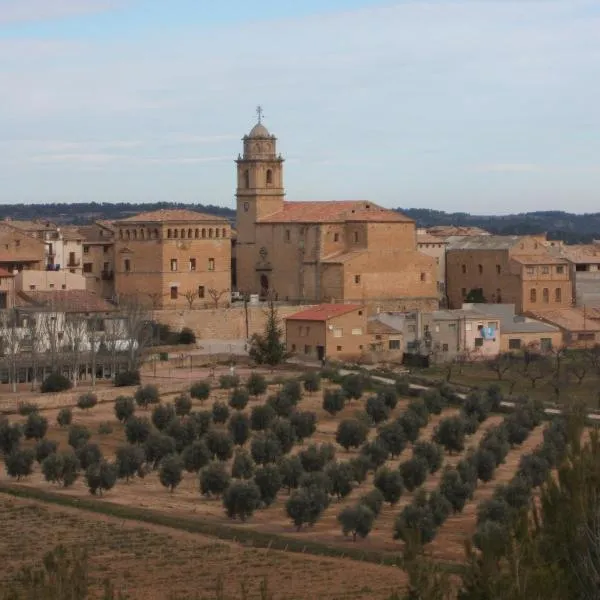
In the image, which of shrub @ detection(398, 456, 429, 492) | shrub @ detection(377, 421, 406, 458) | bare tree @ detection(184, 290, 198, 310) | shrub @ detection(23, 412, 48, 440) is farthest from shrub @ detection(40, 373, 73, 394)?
shrub @ detection(398, 456, 429, 492)

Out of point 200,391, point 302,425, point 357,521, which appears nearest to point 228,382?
point 200,391

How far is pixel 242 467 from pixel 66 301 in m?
20.6

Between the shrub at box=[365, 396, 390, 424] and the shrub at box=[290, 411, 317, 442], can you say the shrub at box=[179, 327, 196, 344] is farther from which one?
the shrub at box=[290, 411, 317, 442]

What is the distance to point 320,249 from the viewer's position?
60375 mm

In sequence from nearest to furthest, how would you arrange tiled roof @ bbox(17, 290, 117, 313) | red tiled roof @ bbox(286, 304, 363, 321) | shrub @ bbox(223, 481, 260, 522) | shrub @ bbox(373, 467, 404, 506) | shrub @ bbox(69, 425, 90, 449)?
shrub @ bbox(223, 481, 260, 522) < shrub @ bbox(373, 467, 404, 506) < shrub @ bbox(69, 425, 90, 449) < red tiled roof @ bbox(286, 304, 363, 321) < tiled roof @ bbox(17, 290, 117, 313)

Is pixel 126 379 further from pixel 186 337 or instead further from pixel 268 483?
pixel 268 483

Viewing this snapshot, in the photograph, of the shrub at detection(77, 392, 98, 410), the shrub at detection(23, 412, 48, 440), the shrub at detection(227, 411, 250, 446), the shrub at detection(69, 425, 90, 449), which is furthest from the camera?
the shrub at detection(77, 392, 98, 410)

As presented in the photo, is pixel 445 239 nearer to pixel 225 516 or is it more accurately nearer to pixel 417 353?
pixel 417 353

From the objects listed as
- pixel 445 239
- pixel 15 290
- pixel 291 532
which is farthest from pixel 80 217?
pixel 291 532

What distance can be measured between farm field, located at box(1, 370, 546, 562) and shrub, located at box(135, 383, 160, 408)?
0.78 ft

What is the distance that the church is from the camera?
197ft

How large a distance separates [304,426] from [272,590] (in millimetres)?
14530

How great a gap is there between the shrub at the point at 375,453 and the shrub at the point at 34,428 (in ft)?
23.1

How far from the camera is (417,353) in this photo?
186ft
